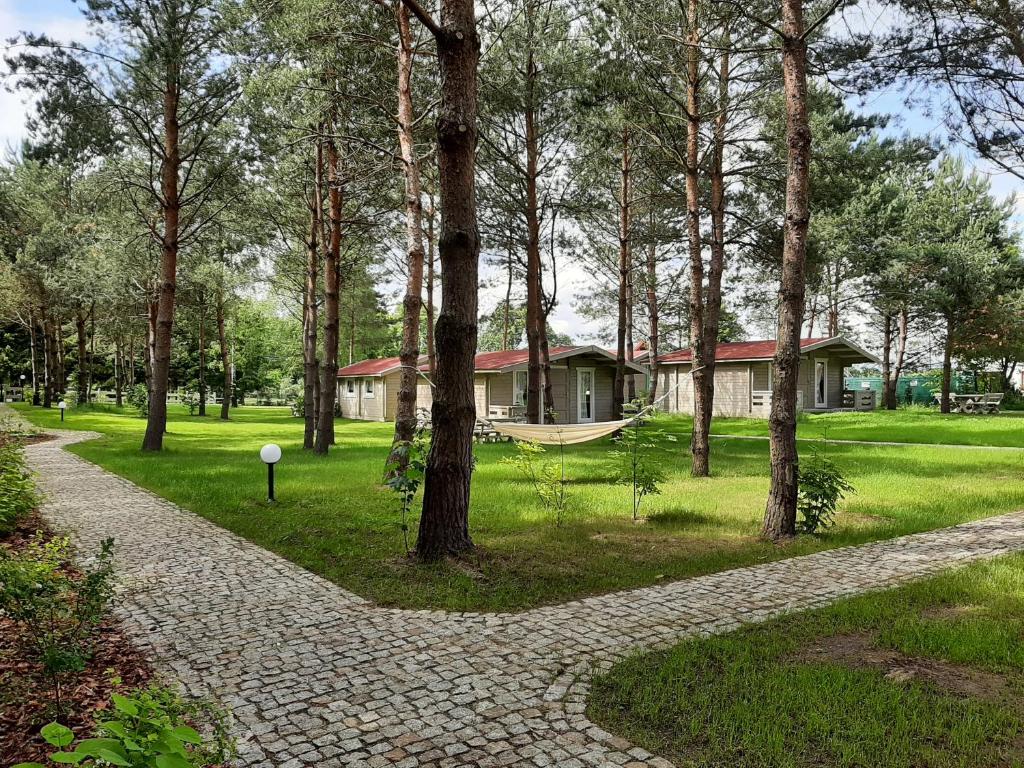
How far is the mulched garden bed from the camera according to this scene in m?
2.42

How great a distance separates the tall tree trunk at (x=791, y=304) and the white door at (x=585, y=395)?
1529 cm

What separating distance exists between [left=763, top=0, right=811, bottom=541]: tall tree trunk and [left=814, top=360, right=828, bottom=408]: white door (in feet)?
63.1

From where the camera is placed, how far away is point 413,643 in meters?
3.45

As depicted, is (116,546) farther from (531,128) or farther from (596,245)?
(596,245)

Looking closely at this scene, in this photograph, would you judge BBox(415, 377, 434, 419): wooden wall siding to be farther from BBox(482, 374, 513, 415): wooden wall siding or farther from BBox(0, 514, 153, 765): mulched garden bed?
BBox(0, 514, 153, 765): mulched garden bed

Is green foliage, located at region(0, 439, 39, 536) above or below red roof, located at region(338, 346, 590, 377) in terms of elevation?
below

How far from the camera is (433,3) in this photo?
29.7 ft

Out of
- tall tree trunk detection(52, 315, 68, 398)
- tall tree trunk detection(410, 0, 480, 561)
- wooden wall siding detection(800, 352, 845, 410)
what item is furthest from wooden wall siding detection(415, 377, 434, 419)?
tall tree trunk detection(410, 0, 480, 561)

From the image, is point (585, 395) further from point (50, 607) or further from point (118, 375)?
point (118, 375)

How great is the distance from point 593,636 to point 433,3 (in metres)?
8.75

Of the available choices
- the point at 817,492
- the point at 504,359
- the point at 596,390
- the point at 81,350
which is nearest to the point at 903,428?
the point at 596,390

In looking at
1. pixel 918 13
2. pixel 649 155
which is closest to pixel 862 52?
pixel 918 13

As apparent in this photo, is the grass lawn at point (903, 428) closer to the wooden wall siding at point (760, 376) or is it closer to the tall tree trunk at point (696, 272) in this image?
the wooden wall siding at point (760, 376)

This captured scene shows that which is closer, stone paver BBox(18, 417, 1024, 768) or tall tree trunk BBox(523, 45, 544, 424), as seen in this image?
stone paver BBox(18, 417, 1024, 768)
